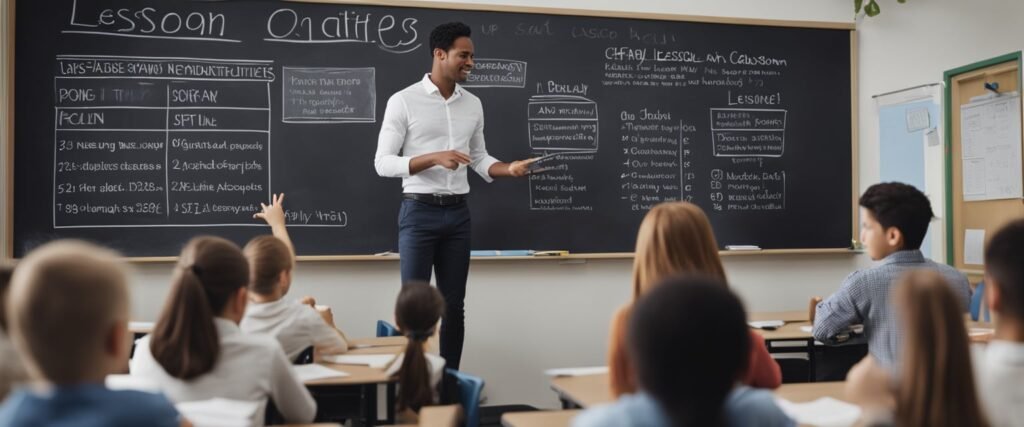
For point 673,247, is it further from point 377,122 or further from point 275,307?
point 377,122

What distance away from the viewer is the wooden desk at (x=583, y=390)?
2.30 metres

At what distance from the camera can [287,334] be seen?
2.85 meters

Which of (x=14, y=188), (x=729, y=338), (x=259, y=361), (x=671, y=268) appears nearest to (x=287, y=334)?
(x=259, y=361)

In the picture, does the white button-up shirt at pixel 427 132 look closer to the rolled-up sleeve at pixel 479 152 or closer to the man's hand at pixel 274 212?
the rolled-up sleeve at pixel 479 152

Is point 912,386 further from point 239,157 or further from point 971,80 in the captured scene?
point 971,80

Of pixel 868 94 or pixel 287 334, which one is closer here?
pixel 287 334

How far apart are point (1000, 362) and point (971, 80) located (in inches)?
164

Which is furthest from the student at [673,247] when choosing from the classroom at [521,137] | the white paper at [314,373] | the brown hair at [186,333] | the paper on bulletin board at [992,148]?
the paper on bulletin board at [992,148]

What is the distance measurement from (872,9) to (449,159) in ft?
10.2

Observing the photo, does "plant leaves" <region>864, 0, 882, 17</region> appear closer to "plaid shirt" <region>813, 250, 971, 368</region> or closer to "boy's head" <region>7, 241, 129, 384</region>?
"plaid shirt" <region>813, 250, 971, 368</region>

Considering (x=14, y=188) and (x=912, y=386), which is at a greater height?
(x=14, y=188)

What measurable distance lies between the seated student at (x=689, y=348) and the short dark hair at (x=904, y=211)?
6.17ft

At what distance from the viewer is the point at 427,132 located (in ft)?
14.7

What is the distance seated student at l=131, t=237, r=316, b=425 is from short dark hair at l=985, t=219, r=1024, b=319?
5.30 feet
